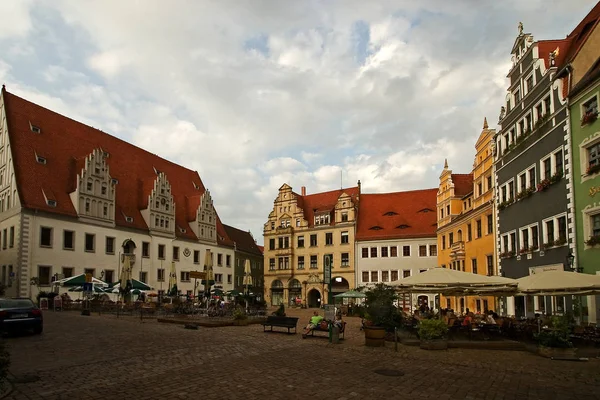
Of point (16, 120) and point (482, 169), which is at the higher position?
point (16, 120)

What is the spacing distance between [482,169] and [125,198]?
3645 centimetres

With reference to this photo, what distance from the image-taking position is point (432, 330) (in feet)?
55.5

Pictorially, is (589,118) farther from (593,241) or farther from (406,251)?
(406,251)

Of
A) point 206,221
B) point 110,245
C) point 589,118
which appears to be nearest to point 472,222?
point 589,118

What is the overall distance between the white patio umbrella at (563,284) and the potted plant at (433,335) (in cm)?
356

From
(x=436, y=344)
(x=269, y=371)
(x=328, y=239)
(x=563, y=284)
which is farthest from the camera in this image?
(x=328, y=239)

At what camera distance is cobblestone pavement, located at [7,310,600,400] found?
9492 millimetres

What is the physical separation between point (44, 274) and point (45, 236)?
3.18 meters

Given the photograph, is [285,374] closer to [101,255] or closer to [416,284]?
[416,284]

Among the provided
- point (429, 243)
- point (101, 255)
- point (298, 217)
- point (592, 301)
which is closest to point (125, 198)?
point (101, 255)

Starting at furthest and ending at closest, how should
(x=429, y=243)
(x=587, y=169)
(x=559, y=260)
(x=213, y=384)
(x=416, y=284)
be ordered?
1. (x=429, y=243)
2. (x=559, y=260)
3. (x=587, y=169)
4. (x=416, y=284)
5. (x=213, y=384)

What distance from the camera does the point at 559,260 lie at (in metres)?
22.8

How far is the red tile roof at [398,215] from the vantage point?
58906 millimetres

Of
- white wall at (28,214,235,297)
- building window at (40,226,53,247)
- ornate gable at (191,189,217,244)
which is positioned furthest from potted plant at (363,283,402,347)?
ornate gable at (191,189,217,244)
